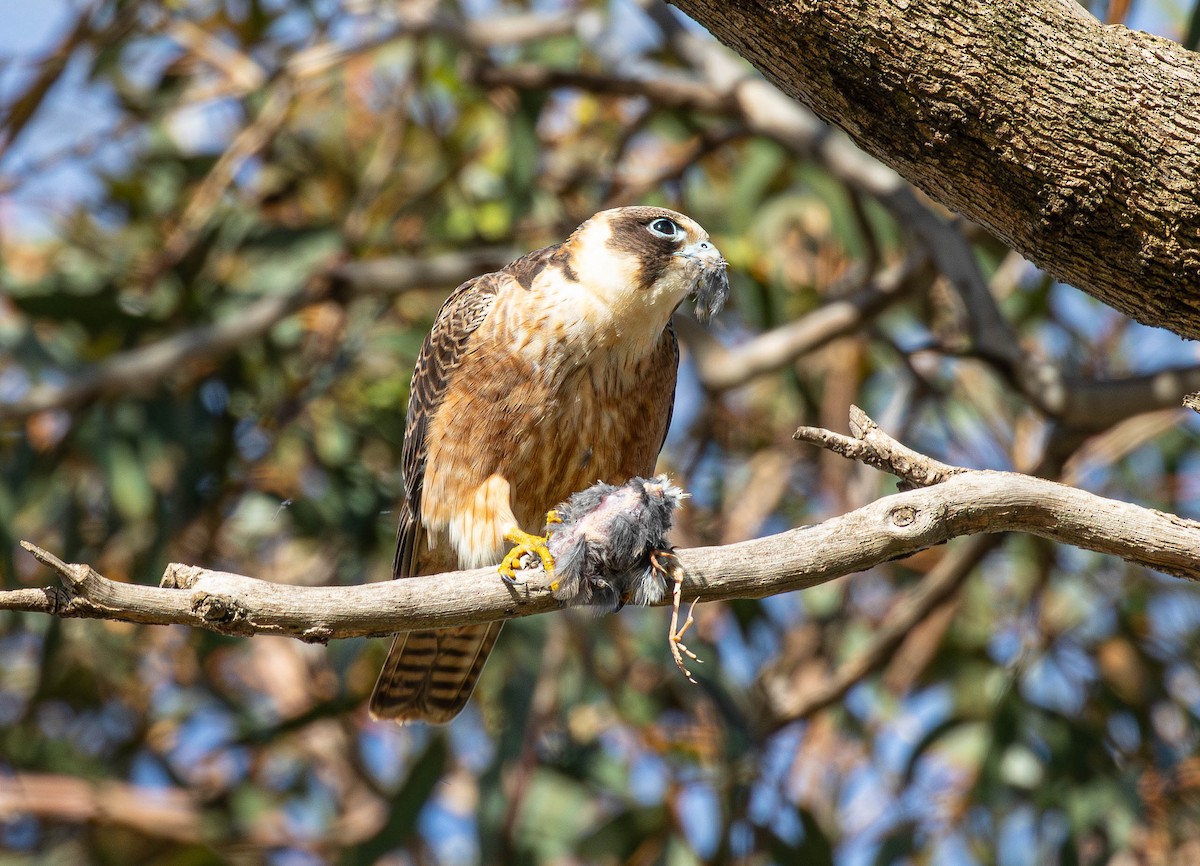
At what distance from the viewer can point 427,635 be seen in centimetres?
378

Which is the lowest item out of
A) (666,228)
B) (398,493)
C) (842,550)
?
(398,493)

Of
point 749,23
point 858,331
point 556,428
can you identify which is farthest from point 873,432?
point 858,331

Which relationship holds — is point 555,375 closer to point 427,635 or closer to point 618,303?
point 618,303

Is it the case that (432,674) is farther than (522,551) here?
Yes

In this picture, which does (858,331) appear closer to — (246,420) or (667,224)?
(667,224)

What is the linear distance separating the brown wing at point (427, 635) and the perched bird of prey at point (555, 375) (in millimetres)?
20

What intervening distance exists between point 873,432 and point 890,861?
2957 millimetres

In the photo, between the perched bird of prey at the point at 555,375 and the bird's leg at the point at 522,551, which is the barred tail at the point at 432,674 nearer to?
the perched bird of prey at the point at 555,375

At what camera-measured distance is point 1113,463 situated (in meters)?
5.45

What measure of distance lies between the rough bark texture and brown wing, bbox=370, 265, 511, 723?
65.5 inches

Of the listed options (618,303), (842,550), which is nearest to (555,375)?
(618,303)

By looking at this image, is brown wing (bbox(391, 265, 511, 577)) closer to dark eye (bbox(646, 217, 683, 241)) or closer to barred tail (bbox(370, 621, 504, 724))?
barred tail (bbox(370, 621, 504, 724))

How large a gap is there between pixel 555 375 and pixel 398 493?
222cm

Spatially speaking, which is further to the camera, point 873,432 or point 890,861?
point 890,861
